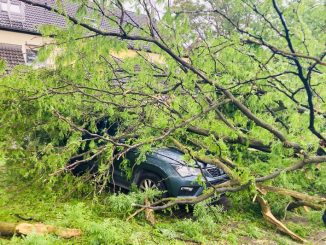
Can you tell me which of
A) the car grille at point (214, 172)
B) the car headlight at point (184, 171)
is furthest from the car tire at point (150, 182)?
the car grille at point (214, 172)

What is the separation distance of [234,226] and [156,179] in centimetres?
173

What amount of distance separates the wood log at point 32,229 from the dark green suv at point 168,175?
57.9 inches

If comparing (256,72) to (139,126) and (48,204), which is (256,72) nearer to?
(139,126)

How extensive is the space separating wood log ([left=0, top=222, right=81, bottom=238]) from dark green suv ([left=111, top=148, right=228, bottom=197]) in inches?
57.9

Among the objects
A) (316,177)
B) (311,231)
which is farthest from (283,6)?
(316,177)

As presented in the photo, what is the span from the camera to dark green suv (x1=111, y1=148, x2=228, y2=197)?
570 centimetres


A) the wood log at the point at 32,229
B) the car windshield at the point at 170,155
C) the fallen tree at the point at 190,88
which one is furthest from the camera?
the car windshield at the point at 170,155

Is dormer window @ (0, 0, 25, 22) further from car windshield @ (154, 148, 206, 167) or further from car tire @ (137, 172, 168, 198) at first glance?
car tire @ (137, 172, 168, 198)

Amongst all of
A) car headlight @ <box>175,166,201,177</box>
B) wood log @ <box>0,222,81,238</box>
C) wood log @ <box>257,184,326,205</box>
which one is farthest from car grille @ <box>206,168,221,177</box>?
wood log @ <box>0,222,81,238</box>

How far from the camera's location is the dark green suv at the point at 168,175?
5695 millimetres

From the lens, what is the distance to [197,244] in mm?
4984

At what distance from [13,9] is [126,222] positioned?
17.0 m

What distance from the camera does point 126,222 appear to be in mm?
5121

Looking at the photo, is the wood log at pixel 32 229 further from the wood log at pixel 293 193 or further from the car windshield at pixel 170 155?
the wood log at pixel 293 193
